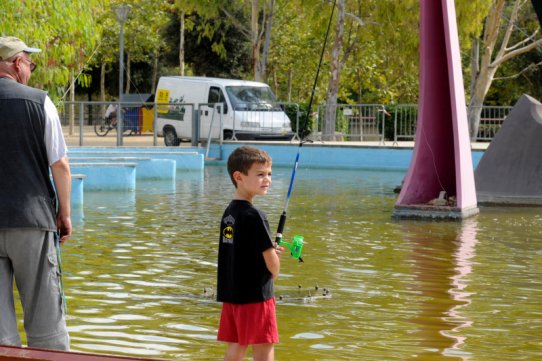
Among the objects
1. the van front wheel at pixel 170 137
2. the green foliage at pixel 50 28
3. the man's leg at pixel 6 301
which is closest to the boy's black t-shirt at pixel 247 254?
the man's leg at pixel 6 301

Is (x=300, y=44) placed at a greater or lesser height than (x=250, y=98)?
greater

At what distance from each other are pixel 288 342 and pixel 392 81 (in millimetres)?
47338

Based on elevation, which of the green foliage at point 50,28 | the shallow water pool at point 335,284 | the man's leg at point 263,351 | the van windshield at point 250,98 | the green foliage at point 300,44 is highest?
the green foliage at point 300,44

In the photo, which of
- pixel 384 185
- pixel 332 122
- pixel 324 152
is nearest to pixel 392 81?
pixel 332 122

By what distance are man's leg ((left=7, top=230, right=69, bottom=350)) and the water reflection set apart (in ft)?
8.25

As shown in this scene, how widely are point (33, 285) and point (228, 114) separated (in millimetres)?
28813

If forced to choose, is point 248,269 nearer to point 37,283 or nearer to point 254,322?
point 254,322

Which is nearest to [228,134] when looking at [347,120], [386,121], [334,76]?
[347,120]

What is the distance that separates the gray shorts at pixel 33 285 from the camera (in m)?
5.77

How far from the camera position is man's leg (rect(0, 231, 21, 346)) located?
5.79 metres

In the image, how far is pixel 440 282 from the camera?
416 inches

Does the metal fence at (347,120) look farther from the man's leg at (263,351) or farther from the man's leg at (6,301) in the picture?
the man's leg at (263,351)

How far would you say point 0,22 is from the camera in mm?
17281

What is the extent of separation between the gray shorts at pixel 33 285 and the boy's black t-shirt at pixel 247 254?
2.87 ft
